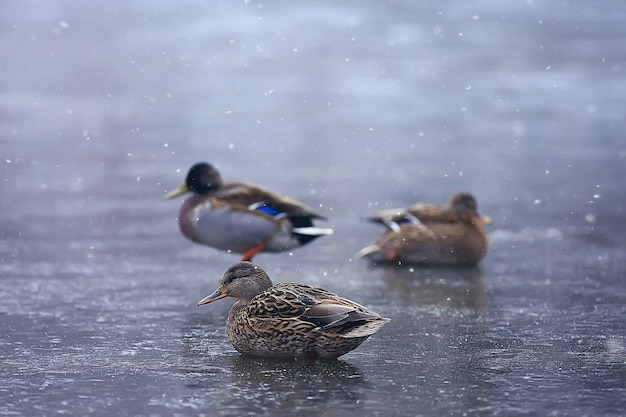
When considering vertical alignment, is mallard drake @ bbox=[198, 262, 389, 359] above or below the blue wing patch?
below

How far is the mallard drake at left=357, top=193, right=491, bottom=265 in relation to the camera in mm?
8351

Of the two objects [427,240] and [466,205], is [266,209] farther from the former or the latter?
[466,205]

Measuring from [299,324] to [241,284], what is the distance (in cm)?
60

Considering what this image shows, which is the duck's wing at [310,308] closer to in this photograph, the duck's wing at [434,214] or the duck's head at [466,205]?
the duck's wing at [434,214]

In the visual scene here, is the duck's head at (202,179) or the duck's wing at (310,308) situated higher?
the duck's head at (202,179)

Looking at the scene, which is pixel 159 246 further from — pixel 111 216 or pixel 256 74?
pixel 256 74

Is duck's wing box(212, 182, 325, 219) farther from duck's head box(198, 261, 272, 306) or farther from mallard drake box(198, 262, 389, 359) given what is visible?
mallard drake box(198, 262, 389, 359)

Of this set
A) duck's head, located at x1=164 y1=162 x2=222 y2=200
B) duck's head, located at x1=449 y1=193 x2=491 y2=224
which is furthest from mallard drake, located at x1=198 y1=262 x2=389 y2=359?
duck's head, located at x1=449 y1=193 x2=491 y2=224

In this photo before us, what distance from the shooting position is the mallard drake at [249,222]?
819 cm

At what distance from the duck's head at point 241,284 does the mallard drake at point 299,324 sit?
14cm

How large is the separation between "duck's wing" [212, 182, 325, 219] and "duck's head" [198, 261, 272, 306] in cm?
228

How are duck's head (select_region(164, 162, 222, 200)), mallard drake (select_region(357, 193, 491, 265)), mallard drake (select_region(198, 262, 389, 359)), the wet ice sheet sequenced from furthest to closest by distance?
duck's head (select_region(164, 162, 222, 200)) < mallard drake (select_region(357, 193, 491, 265)) < mallard drake (select_region(198, 262, 389, 359)) < the wet ice sheet

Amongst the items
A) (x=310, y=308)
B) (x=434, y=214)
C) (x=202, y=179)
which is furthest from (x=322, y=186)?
(x=310, y=308)

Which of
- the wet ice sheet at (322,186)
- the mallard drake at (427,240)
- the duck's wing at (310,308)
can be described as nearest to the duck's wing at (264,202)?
the wet ice sheet at (322,186)
